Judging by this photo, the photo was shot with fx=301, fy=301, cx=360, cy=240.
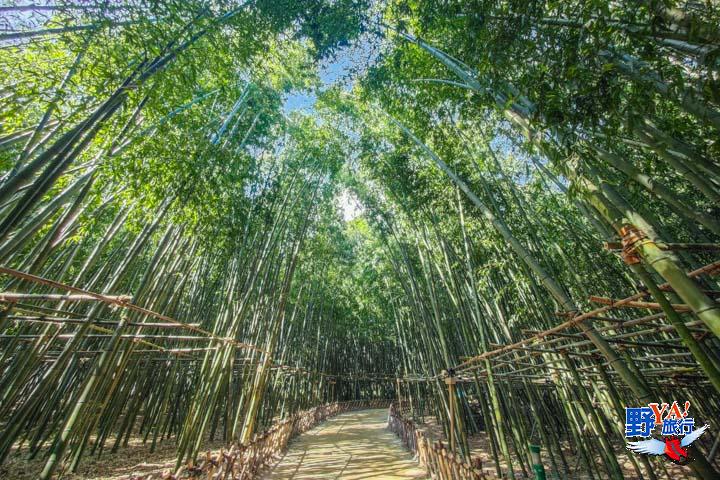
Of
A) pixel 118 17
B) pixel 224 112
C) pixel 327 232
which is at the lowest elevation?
pixel 118 17

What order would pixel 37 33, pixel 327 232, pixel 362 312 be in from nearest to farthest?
pixel 37 33 → pixel 327 232 → pixel 362 312

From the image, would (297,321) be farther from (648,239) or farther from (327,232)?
(648,239)

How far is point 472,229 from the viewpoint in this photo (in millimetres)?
4902

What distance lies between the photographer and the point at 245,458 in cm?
409

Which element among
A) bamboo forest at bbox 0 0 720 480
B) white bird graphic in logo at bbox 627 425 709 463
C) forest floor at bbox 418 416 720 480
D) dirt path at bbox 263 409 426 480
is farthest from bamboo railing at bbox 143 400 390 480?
Answer: white bird graphic in logo at bbox 627 425 709 463

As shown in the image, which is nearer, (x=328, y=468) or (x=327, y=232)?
(x=328, y=468)

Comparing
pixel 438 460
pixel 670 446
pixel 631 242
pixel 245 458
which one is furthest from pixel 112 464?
pixel 631 242

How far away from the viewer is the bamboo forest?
59.6 inches

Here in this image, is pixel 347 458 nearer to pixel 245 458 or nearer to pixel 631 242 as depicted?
pixel 245 458

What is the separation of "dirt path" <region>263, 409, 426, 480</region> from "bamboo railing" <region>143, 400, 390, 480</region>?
0.75ft

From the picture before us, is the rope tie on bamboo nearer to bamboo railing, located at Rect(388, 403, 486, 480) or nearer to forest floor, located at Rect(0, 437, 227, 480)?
bamboo railing, located at Rect(388, 403, 486, 480)

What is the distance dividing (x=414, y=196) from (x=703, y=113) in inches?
159

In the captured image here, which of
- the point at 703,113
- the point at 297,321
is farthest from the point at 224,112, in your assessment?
the point at 297,321

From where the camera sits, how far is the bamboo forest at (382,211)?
1513 millimetres
